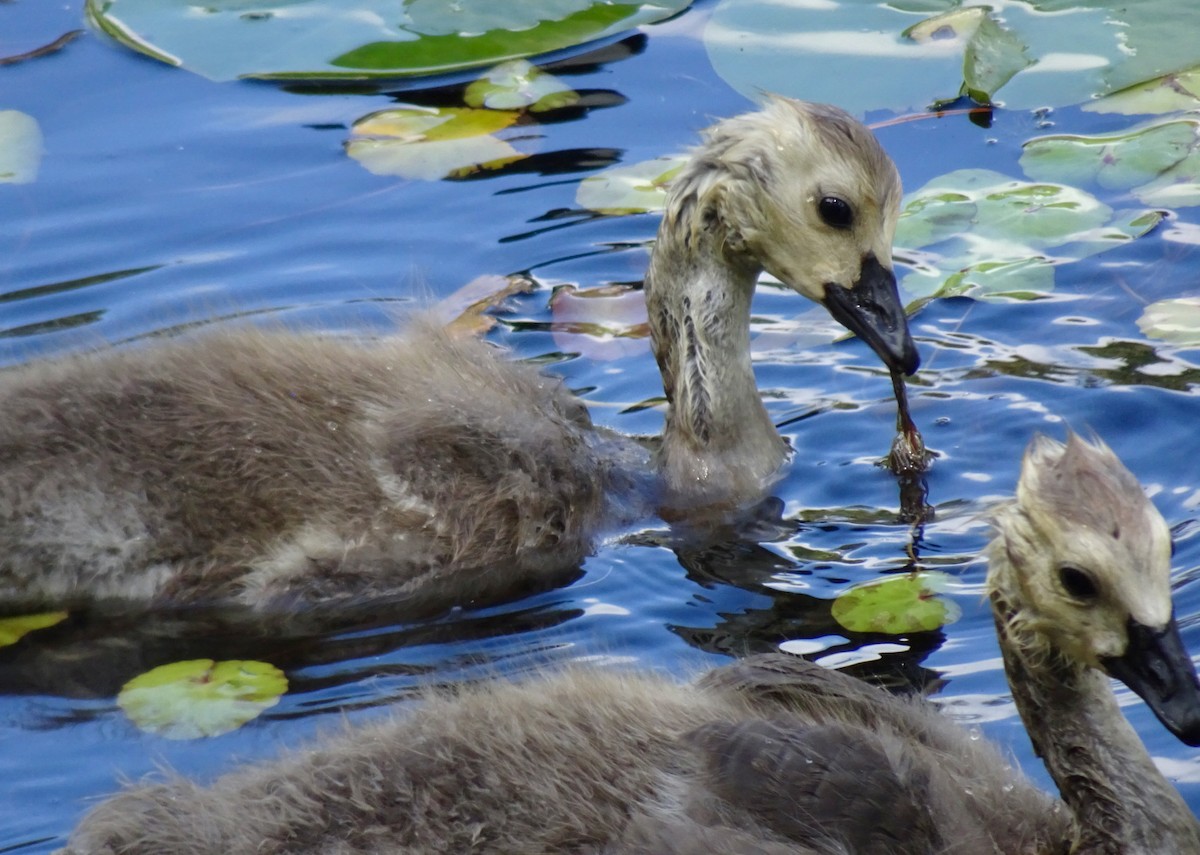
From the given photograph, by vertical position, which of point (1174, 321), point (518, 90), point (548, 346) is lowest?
point (548, 346)

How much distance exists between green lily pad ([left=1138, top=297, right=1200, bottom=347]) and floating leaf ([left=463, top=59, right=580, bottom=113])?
240 centimetres

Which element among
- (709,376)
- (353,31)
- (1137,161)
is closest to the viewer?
(709,376)

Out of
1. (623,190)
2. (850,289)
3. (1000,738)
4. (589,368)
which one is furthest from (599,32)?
(1000,738)

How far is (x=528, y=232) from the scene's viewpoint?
6.48m

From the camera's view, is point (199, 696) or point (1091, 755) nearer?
point (1091, 755)

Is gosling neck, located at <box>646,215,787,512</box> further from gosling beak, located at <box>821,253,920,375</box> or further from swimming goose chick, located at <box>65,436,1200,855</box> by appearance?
swimming goose chick, located at <box>65,436,1200,855</box>

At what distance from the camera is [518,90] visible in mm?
7102

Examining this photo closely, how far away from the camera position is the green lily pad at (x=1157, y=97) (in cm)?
666

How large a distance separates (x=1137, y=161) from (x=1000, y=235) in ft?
2.20

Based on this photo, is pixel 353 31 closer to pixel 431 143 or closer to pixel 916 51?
pixel 431 143

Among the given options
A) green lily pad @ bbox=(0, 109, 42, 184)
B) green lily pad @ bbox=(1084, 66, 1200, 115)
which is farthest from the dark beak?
green lily pad @ bbox=(0, 109, 42, 184)

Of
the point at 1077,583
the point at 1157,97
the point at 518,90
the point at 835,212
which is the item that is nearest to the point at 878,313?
the point at 835,212

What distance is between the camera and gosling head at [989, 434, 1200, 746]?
3.51 metres

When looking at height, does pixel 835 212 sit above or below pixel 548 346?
above
